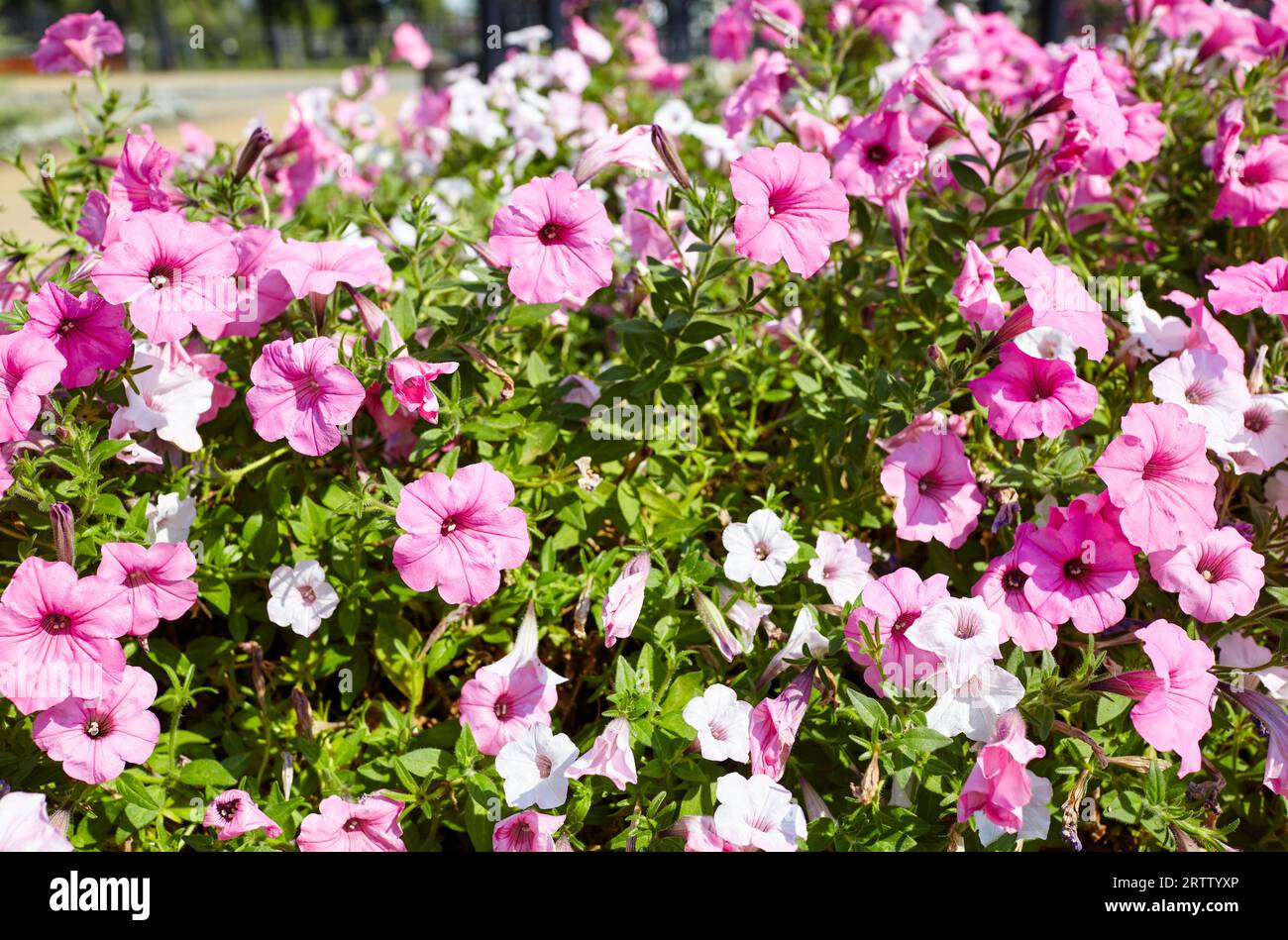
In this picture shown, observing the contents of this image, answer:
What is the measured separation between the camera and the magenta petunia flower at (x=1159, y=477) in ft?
4.99

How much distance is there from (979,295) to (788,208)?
1.11 feet

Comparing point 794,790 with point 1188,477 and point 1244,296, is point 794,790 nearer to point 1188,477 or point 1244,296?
point 1188,477

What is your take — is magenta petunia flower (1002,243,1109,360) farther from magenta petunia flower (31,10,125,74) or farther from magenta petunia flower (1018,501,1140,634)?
magenta petunia flower (31,10,125,74)

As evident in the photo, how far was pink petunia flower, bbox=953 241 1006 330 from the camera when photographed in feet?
5.37

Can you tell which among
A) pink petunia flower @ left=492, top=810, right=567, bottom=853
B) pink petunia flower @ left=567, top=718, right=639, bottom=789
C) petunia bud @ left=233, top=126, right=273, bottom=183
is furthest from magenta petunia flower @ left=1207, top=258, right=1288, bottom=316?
petunia bud @ left=233, top=126, right=273, bottom=183

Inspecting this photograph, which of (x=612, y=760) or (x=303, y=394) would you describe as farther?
(x=303, y=394)

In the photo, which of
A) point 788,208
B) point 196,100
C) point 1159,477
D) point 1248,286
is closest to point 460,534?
point 788,208

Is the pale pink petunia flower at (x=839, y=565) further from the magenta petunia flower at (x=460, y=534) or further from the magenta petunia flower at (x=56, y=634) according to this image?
the magenta petunia flower at (x=56, y=634)

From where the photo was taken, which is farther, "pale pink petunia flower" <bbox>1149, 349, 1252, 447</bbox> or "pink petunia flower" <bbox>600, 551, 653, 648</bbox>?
"pale pink petunia flower" <bbox>1149, 349, 1252, 447</bbox>

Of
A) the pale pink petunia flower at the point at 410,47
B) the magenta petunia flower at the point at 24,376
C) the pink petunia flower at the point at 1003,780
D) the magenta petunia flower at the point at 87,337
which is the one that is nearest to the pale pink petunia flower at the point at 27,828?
the magenta petunia flower at the point at 24,376

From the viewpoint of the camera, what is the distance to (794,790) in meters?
1.68

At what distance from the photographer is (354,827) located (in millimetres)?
1558

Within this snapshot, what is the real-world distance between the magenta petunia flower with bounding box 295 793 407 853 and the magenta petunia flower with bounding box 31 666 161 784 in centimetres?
27

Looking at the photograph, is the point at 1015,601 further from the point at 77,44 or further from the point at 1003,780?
the point at 77,44
